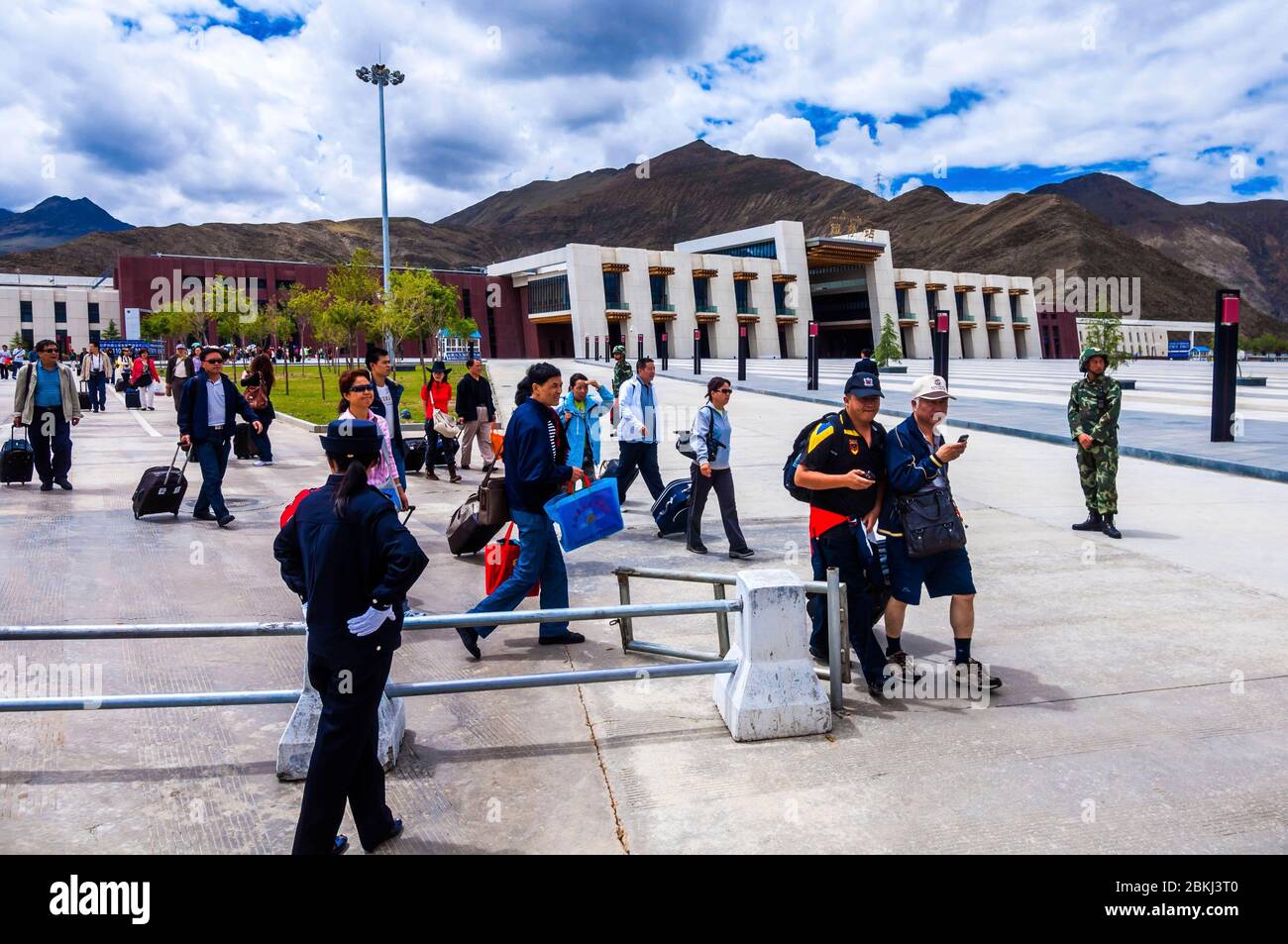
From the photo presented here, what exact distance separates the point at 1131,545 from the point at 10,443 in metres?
13.3

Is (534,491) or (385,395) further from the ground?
(385,395)

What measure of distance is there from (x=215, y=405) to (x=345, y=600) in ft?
24.0

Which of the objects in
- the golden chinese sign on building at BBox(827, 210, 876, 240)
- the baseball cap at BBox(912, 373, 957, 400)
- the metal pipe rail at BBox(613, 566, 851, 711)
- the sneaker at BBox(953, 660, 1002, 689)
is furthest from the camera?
the golden chinese sign on building at BBox(827, 210, 876, 240)

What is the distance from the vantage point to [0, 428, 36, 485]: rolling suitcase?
12.0 metres

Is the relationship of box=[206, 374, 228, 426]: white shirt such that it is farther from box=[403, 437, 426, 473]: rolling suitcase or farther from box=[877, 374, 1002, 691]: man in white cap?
box=[877, 374, 1002, 691]: man in white cap

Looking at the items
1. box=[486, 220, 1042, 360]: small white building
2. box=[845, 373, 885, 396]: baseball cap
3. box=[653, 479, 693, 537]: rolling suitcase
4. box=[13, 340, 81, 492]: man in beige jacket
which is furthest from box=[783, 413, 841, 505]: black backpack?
box=[486, 220, 1042, 360]: small white building

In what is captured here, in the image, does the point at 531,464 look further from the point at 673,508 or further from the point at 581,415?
the point at 673,508

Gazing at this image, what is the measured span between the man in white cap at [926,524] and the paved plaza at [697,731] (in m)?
0.48

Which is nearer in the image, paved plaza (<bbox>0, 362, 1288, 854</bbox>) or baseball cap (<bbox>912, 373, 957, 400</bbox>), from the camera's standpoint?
paved plaza (<bbox>0, 362, 1288, 854</bbox>)

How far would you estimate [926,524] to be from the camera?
4789mm

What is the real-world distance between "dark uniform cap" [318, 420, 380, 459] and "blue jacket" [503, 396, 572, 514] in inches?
92.2

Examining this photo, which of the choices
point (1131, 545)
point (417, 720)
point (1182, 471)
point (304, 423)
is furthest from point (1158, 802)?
point (304, 423)

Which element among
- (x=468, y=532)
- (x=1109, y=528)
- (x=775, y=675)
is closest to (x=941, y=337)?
(x=1109, y=528)
